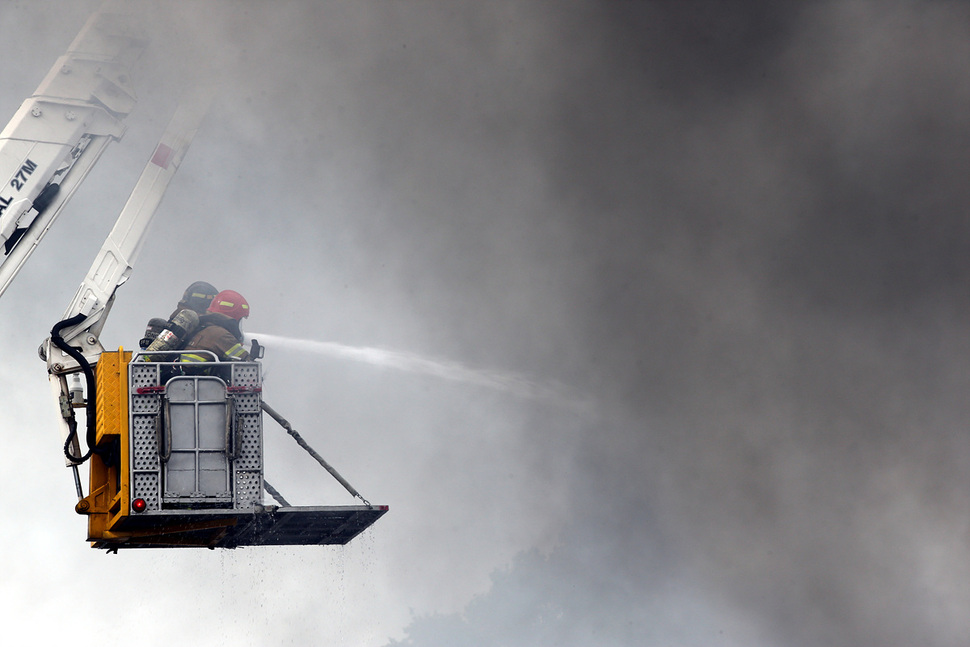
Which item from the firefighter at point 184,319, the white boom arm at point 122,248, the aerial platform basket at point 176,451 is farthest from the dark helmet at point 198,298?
the aerial platform basket at point 176,451

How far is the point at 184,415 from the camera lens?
12.3m

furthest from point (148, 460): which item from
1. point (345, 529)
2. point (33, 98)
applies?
point (33, 98)

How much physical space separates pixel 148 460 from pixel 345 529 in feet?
A: 9.68

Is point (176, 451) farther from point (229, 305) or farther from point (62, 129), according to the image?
point (62, 129)

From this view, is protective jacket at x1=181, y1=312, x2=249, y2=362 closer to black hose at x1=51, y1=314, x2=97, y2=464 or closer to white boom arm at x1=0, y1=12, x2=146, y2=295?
black hose at x1=51, y1=314, x2=97, y2=464

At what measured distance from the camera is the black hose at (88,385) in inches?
497

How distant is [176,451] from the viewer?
12180mm

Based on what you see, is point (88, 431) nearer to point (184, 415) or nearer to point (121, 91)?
point (184, 415)

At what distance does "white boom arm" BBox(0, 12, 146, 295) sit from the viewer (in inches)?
512

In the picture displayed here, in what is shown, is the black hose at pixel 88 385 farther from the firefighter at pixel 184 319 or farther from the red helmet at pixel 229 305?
the red helmet at pixel 229 305

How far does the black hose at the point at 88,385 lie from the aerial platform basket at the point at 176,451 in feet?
0.40

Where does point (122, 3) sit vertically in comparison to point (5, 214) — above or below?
above

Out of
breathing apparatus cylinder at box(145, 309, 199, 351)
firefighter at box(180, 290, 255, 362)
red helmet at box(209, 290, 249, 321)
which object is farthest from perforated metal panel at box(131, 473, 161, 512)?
red helmet at box(209, 290, 249, 321)

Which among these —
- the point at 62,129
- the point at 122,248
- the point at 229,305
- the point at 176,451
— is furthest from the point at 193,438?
the point at 62,129
